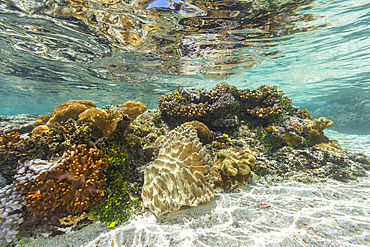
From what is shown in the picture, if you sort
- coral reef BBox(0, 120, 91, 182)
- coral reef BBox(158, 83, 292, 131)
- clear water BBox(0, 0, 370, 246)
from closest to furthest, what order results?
clear water BBox(0, 0, 370, 246) < coral reef BBox(0, 120, 91, 182) < coral reef BBox(158, 83, 292, 131)

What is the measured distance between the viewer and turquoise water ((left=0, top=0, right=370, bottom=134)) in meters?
6.84

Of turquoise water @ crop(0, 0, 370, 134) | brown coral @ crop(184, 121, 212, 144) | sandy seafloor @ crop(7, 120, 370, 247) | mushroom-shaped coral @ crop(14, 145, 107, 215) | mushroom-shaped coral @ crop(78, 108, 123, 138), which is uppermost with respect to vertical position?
turquoise water @ crop(0, 0, 370, 134)

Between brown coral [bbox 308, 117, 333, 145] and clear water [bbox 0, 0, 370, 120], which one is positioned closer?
brown coral [bbox 308, 117, 333, 145]

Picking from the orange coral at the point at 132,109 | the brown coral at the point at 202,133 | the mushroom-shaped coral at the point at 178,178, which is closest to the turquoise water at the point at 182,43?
the orange coral at the point at 132,109

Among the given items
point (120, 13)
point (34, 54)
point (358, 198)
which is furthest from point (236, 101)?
point (34, 54)

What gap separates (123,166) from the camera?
409 centimetres

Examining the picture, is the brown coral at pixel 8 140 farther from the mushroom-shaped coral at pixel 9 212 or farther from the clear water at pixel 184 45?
the clear water at pixel 184 45

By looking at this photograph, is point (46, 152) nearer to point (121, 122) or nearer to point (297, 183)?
point (121, 122)

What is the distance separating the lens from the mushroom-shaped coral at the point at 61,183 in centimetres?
292

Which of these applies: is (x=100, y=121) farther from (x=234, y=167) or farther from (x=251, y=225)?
(x=251, y=225)

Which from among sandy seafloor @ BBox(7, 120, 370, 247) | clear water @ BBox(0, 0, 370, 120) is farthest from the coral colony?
clear water @ BBox(0, 0, 370, 120)

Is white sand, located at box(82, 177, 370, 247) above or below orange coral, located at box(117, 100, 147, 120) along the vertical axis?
below

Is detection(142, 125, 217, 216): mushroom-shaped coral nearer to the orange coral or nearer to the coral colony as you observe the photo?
the coral colony

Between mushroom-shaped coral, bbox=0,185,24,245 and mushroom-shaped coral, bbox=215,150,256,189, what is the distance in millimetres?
4955
